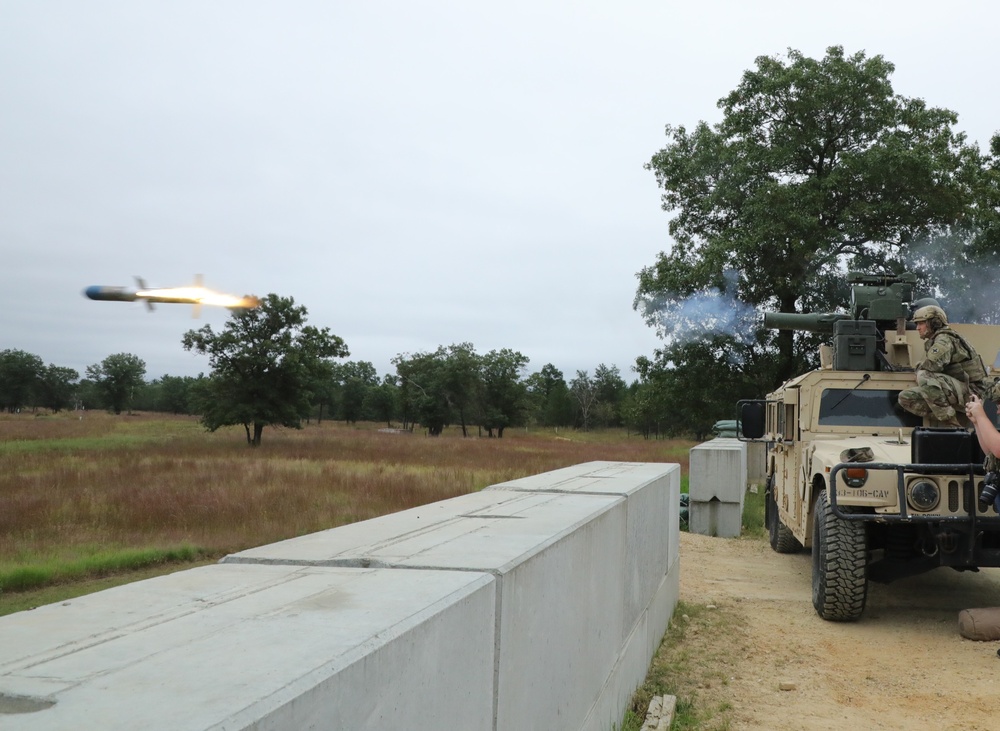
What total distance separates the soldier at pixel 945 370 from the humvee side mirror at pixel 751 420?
1.80 meters

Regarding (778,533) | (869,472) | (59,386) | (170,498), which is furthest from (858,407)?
(59,386)

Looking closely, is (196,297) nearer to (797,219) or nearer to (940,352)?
(940,352)

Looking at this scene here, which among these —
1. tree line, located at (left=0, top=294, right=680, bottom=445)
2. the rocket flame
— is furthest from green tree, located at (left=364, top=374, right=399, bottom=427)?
the rocket flame

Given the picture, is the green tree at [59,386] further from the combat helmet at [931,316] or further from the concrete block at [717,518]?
the combat helmet at [931,316]

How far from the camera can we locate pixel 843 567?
6344mm

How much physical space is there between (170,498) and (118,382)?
3331 centimetres

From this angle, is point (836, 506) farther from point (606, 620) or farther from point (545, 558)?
point (545, 558)

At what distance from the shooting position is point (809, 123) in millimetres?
23625

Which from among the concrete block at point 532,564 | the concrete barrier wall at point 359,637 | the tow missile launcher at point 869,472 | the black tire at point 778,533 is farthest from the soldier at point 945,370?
the concrete barrier wall at point 359,637

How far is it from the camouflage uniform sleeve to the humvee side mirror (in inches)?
80.4

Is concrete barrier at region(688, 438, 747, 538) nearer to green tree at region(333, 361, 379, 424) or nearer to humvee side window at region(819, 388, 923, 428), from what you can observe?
humvee side window at region(819, 388, 923, 428)

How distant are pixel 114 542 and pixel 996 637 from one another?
8.05 metres

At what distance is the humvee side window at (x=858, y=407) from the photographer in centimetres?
806

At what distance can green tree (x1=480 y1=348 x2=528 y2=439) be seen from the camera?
62.5 metres
